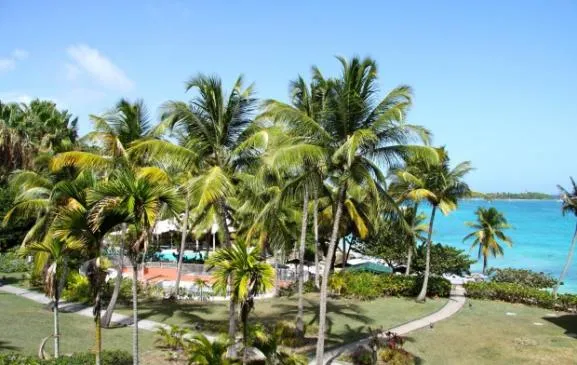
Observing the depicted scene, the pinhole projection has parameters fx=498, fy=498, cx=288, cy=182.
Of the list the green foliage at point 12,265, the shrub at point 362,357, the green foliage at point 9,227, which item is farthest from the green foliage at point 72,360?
the green foliage at point 9,227

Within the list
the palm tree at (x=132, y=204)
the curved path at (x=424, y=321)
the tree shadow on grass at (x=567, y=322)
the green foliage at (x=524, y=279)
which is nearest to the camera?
the palm tree at (x=132, y=204)

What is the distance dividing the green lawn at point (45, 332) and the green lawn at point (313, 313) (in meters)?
2.47

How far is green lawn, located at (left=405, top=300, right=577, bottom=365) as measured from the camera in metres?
16.8

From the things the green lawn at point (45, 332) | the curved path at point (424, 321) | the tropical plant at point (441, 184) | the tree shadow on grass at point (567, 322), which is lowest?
the tree shadow on grass at point (567, 322)

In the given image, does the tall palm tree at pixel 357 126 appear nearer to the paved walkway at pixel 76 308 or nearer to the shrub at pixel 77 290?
the paved walkway at pixel 76 308

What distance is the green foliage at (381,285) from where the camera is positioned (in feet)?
88.7

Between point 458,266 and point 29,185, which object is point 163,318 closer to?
point 29,185

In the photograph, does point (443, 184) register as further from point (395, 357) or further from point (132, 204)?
point (132, 204)

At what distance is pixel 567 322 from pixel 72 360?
68.9 feet

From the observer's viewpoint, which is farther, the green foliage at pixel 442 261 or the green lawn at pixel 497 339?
the green foliage at pixel 442 261

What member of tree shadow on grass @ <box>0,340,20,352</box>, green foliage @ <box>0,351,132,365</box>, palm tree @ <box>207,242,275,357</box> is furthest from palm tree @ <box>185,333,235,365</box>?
tree shadow on grass @ <box>0,340,20,352</box>

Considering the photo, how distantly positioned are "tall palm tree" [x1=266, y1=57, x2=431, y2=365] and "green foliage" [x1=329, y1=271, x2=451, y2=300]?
45.8ft

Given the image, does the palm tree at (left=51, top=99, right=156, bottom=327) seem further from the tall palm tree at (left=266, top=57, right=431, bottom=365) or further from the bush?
the bush

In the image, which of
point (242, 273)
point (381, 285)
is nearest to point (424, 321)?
point (381, 285)
